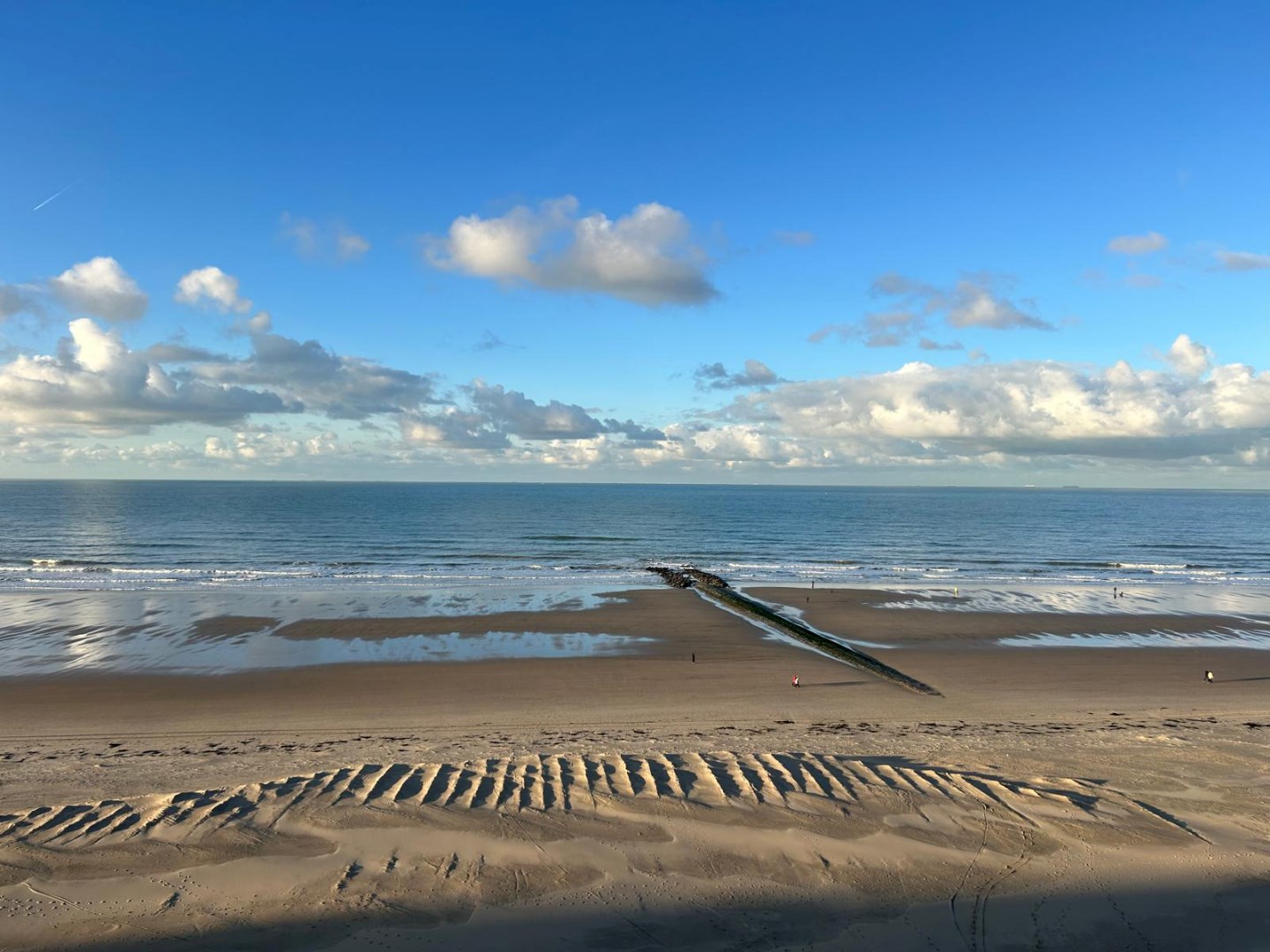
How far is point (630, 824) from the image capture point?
1236 cm

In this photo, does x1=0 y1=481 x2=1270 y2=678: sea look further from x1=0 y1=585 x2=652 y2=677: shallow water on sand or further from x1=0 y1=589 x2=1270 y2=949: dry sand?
x1=0 y1=589 x2=1270 y2=949: dry sand

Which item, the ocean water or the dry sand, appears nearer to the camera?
the dry sand

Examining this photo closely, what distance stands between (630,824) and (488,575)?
43440 mm

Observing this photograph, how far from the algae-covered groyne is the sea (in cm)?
180

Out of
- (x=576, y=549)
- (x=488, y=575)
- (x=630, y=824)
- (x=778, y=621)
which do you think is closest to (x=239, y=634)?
(x=488, y=575)

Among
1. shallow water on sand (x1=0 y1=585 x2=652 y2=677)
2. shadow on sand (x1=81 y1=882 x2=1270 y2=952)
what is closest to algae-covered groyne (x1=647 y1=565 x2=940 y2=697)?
shallow water on sand (x1=0 y1=585 x2=652 y2=677)

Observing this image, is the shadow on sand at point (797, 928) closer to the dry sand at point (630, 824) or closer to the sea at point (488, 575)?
the dry sand at point (630, 824)

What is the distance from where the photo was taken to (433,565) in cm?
5897

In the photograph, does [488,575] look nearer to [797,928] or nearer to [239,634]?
[239,634]

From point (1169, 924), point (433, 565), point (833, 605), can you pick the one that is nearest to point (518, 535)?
point (433, 565)

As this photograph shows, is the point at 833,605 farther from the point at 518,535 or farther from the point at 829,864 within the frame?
the point at 518,535

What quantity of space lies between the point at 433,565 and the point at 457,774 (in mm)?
46383

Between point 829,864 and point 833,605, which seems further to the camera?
point 833,605

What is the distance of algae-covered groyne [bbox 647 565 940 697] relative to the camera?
27828 mm
